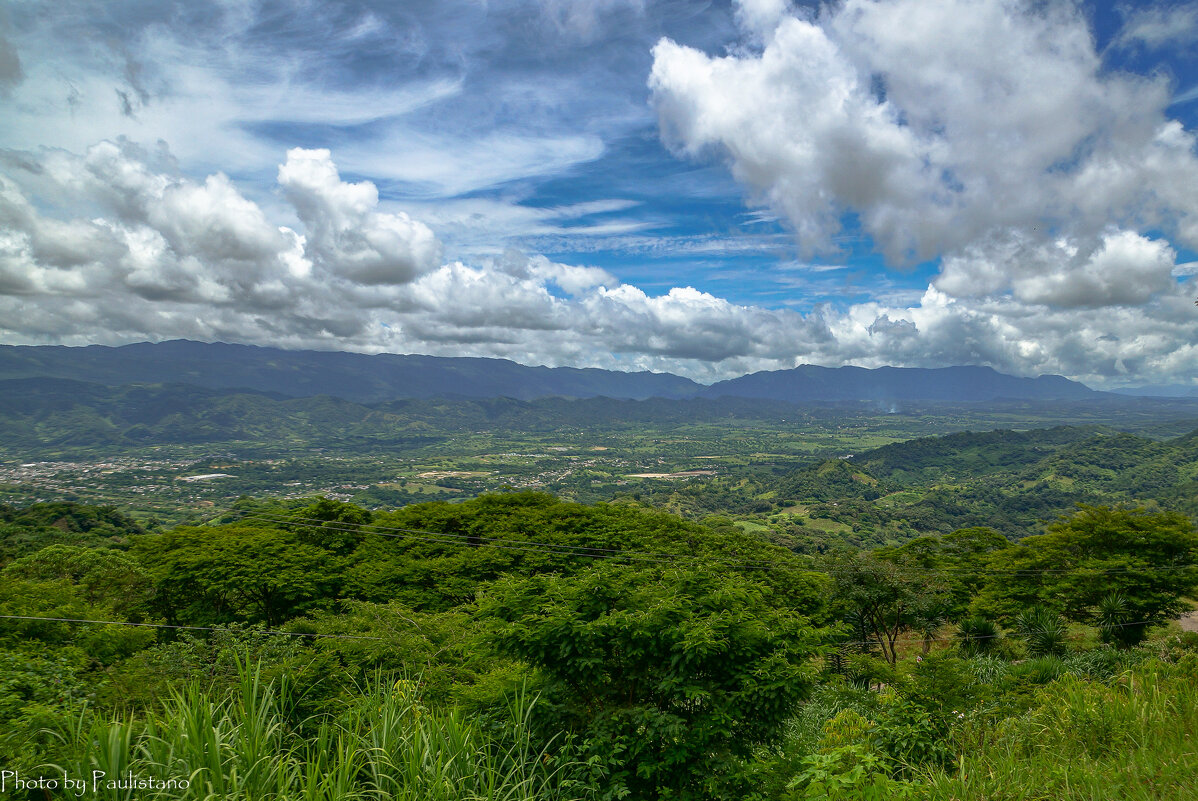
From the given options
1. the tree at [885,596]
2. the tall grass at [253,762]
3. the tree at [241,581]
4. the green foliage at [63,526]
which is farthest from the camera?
the green foliage at [63,526]

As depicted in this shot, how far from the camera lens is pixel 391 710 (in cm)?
439

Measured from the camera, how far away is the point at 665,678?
7441mm

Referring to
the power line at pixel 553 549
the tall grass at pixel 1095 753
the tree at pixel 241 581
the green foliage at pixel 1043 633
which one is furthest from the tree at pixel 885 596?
the tree at pixel 241 581

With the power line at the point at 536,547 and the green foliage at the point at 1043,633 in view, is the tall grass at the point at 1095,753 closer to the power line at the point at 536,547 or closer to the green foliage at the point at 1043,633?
the green foliage at the point at 1043,633

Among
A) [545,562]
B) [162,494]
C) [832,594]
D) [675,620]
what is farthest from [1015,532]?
[162,494]

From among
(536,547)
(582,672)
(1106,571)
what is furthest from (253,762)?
(1106,571)

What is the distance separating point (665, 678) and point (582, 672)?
1107 millimetres

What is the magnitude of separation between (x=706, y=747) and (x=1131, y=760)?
4.39 m

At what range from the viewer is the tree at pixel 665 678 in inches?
281

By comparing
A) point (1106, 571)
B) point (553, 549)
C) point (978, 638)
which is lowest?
point (978, 638)

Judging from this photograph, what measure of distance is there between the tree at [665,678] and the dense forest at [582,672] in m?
0.04

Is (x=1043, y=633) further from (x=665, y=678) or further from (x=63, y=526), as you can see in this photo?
(x=63, y=526)

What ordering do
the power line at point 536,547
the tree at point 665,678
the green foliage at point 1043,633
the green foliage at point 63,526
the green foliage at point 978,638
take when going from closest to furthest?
the tree at point 665,678 → the green foliage at point 1043,633 → the green foliage at point 978,638 → the power line at point 536,547 → the green foliage at point 63,526

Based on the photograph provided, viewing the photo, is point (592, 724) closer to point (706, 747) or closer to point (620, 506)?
point (706, 747)
